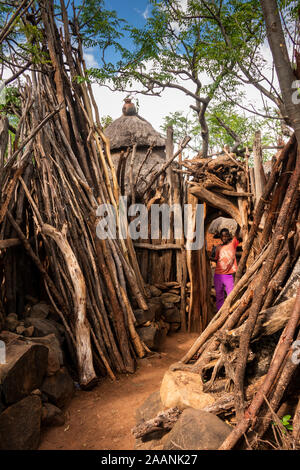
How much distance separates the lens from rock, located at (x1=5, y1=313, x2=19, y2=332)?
3.51m

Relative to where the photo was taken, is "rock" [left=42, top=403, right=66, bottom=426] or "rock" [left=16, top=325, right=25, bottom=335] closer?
"rock" [left=42, top=403, right=66, bottom=426]

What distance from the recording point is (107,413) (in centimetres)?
321

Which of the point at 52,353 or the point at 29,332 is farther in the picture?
the point at 29,332

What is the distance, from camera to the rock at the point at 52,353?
332cm

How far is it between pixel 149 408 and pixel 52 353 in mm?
1194

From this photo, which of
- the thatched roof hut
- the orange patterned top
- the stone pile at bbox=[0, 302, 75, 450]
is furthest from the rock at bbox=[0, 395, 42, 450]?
the thatched roof hut

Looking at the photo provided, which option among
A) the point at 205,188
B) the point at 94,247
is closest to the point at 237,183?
the point at 205,188

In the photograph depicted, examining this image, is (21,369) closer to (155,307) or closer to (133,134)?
(155,307)

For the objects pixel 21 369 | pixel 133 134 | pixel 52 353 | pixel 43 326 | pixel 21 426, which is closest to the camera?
pixel 21 426

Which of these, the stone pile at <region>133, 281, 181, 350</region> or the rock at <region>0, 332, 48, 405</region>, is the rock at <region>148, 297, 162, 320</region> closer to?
the stone pile at <region>133, 281, 181, 350</region>

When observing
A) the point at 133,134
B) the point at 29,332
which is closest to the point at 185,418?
the point at 29,332

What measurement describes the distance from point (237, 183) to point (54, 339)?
12.1ft

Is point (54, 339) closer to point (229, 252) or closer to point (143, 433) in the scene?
point (143, 433)

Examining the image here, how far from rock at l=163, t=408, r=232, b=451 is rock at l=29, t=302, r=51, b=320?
2.36 meters
